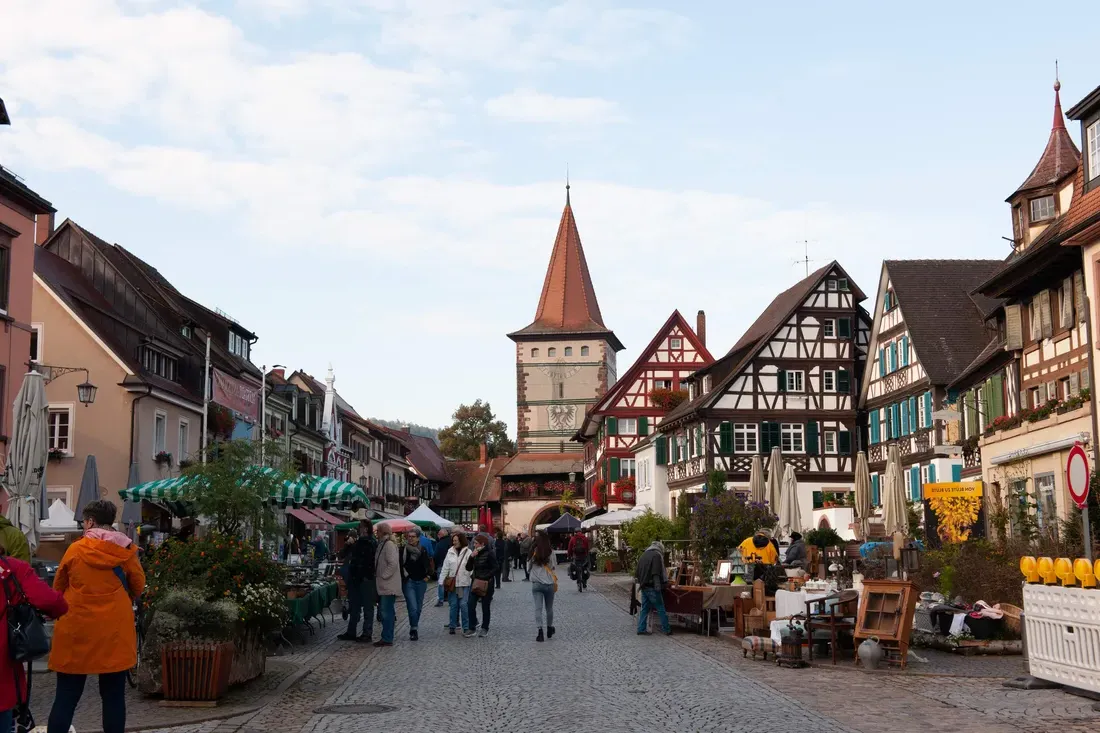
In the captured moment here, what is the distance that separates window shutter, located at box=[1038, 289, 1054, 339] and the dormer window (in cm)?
358

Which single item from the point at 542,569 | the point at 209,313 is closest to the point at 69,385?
the point at 209,313

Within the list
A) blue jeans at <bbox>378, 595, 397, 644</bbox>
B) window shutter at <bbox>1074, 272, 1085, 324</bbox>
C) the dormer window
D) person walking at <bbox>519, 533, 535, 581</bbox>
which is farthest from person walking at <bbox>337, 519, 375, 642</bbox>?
person walking at <bbox>519, 533, 535, 581</bbox>

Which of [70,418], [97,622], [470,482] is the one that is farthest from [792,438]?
[470,482]

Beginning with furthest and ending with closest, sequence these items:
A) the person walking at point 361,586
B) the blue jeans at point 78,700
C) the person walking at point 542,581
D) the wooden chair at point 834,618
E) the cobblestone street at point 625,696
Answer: the person walking at point 542,581 → the person walking at point 361,586 → the wooden chair at point 834,618 → the cobblestone street at point 625,696 → the blue jeans at point 78,700

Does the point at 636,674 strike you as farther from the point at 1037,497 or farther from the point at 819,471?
the point at 819,471

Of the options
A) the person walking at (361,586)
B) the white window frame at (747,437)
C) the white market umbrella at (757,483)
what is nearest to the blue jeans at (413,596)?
the person walking at (361,586)

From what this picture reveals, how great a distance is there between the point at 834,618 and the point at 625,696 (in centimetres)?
419

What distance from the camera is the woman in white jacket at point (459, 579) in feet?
67.9

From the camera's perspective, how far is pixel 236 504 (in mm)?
16844

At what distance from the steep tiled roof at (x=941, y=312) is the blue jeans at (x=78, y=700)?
3598 centimetres

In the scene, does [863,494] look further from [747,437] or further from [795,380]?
[795,380]

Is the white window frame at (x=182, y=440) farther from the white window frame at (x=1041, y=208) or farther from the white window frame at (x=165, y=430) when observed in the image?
the white window frame at (x=1041, y=208)

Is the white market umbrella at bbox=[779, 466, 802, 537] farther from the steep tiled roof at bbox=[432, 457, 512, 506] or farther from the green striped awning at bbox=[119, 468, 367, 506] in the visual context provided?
the steep tiled roof at bbox=[432, 457, 512, 506]

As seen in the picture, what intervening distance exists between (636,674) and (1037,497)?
1388 cm
